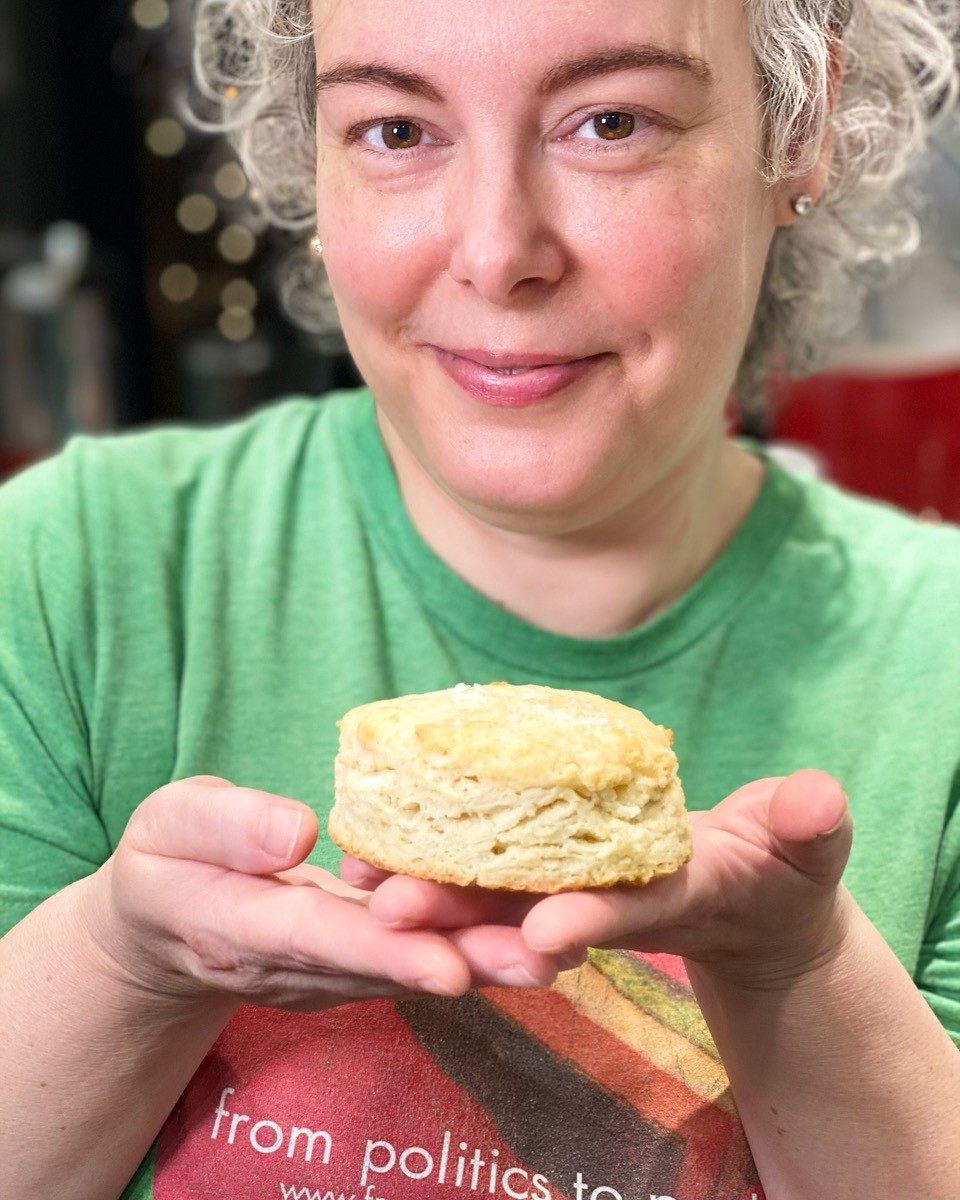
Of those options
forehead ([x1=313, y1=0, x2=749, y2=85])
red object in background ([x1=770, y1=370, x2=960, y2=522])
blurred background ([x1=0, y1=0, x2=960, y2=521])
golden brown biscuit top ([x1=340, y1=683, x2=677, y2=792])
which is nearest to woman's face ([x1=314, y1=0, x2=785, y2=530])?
forehead ([x1=313, y1=0, x2=749, y2=85])

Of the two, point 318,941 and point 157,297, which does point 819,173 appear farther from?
point 157,297

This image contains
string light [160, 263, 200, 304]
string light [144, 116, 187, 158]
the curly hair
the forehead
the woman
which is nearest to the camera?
the woman

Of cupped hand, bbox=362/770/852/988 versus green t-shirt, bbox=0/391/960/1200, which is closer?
cupped hand, bbox=362/770/852/988

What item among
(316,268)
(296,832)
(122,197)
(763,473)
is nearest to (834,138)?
(763,473)

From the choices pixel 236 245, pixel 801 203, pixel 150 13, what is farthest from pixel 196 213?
pixel 801 203

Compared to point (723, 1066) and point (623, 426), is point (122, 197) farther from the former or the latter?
point (723, 1066)

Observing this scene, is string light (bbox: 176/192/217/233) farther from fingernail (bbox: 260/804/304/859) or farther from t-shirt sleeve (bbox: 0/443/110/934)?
fingernail (bbox: 260/804/304/859)

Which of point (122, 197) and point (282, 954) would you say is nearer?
point (282, 954)
